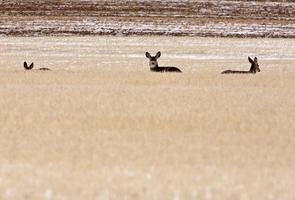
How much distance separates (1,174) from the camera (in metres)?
9.15

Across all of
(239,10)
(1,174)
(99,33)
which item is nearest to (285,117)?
(1,174)

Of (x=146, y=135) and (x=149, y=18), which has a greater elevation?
(x=149, y=18)

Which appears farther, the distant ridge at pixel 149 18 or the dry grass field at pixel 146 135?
the distant ridge at pixel 149 18

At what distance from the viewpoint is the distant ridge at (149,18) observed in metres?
53.9

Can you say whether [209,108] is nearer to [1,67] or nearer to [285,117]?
[285,117]

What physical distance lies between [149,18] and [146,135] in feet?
171

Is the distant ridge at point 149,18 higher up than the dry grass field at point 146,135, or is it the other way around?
the distant ridge at point 149,18

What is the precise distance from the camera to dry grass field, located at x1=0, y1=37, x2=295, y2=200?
28.0 feet

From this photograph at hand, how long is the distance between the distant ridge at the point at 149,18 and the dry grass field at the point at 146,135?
2767 cm

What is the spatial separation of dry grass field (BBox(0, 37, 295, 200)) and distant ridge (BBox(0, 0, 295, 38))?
27.7m

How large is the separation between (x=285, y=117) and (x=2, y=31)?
4107 centimetres

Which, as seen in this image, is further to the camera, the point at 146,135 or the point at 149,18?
the point at 149,18

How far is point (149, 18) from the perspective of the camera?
63938 millimetres

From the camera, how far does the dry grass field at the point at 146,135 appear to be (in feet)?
28.0
